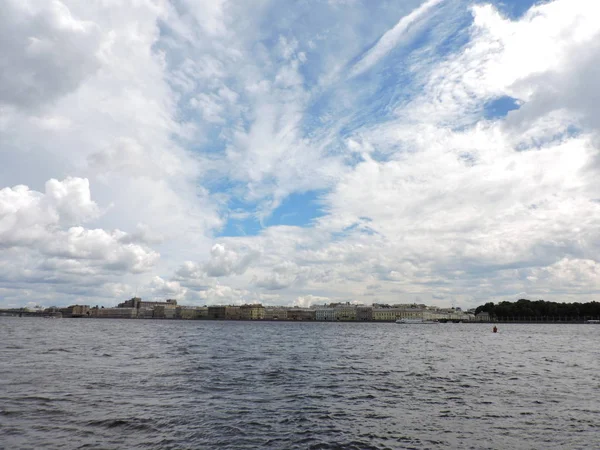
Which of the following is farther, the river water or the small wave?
the small wave

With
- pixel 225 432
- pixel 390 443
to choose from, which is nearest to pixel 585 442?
pixel 390 443

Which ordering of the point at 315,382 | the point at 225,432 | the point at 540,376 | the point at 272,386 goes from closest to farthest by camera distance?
1. the point at 225,432
2. the point at 272,386
3. the point at 315,382
4. the point at 540,376

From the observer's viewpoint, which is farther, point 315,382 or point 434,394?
point 315,382

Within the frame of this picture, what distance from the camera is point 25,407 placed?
2030 centimetres

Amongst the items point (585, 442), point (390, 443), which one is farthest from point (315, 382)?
point (585, 442)

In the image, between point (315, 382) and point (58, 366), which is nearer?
point (315, 382)

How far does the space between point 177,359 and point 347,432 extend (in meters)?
28.0

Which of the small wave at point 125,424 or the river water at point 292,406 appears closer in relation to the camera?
the river water at point 292,406

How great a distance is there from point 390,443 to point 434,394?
1024 cm

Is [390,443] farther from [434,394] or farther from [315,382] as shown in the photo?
[315,382]

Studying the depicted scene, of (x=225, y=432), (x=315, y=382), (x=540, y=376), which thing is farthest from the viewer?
(x=540, y=376)

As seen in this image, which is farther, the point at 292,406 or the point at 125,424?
the point at 292,406

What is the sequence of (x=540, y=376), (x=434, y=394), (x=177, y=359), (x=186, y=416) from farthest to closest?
1. (x=177, y=359)
2. (x=540, y=376)
3. (x=434, y=394)
4. (x=186, y=416)

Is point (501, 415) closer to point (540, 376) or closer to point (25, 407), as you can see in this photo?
point (540, 376)
